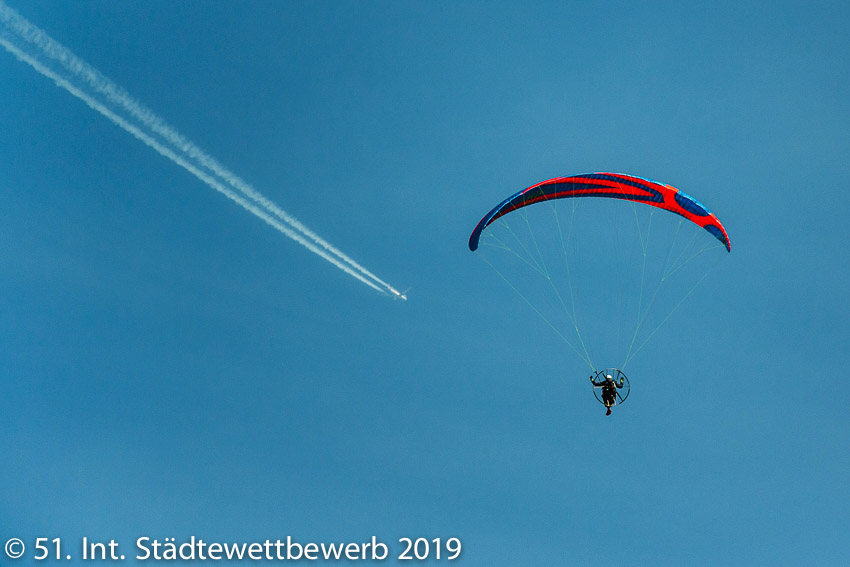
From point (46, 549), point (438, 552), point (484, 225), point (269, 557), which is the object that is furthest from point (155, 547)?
point (484, 225)

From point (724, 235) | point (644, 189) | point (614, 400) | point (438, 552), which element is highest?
point (644, 189)

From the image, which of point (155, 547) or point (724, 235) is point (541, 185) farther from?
point (155, 547)

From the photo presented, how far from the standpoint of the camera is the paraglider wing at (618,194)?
71.4 ft

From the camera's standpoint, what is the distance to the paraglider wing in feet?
71.4

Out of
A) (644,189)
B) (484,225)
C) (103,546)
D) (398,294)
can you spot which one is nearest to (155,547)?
(103,546)

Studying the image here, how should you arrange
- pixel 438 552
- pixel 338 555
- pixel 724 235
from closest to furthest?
pixel 724 235, pixel 338 555, pixel 438 552

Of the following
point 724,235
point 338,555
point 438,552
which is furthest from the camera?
point 438,552

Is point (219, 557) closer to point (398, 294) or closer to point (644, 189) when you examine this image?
point (398, 294)

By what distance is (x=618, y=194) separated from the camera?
74.5ft

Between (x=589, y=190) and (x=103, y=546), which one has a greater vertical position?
(x=589, y=190)

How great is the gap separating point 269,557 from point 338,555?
2.73 meters

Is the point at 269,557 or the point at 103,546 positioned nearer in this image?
the point at 269,557

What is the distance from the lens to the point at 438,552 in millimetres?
25719

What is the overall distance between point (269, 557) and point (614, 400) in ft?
44.8
